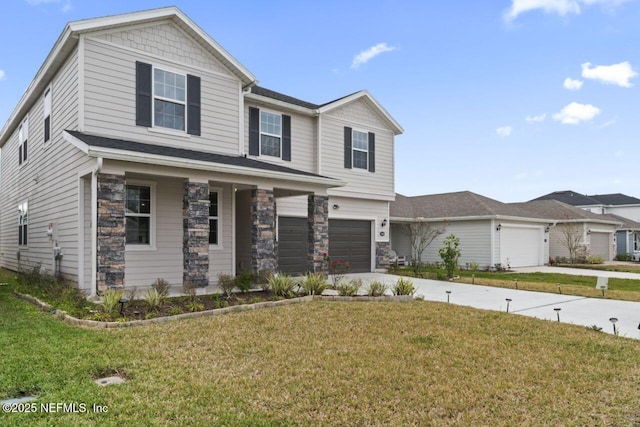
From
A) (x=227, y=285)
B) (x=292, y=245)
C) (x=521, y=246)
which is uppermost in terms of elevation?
(x=292, y=245)

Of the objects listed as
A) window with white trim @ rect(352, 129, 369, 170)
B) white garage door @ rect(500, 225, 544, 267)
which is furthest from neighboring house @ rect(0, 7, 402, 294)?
white garage door @ rect(500, 225, 544, 267)

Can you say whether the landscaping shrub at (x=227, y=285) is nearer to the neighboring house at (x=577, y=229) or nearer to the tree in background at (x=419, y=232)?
the tree in background at (x=419, y=232)

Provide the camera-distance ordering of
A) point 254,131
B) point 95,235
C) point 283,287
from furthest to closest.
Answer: point 254,131 < point 283,287 < point 95,235

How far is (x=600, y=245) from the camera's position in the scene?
29453 millimetres

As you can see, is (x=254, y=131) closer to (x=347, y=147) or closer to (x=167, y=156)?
(x=347, y=147)

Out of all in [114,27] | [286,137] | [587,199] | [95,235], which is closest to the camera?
[95,235]

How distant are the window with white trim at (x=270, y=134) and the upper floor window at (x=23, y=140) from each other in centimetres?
896

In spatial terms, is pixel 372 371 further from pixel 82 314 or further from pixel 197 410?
pixel 82 314

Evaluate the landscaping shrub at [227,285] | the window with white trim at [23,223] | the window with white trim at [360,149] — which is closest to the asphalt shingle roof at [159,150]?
the landscaping shrub at [227,285]

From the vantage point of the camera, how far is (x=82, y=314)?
7.50m

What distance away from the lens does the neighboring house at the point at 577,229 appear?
86.6ft

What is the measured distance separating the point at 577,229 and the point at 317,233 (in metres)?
21.4

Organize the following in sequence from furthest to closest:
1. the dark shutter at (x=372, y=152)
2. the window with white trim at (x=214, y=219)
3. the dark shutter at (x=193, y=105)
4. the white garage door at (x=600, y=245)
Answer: the white garage door at (x=600, y=245)
the dark shutter at (x=372, y=152)
the window with white trim at (x=214, y=219)
the dark shutter at (x=193, y=105)

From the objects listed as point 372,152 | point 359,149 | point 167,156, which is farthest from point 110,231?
point 372,152
